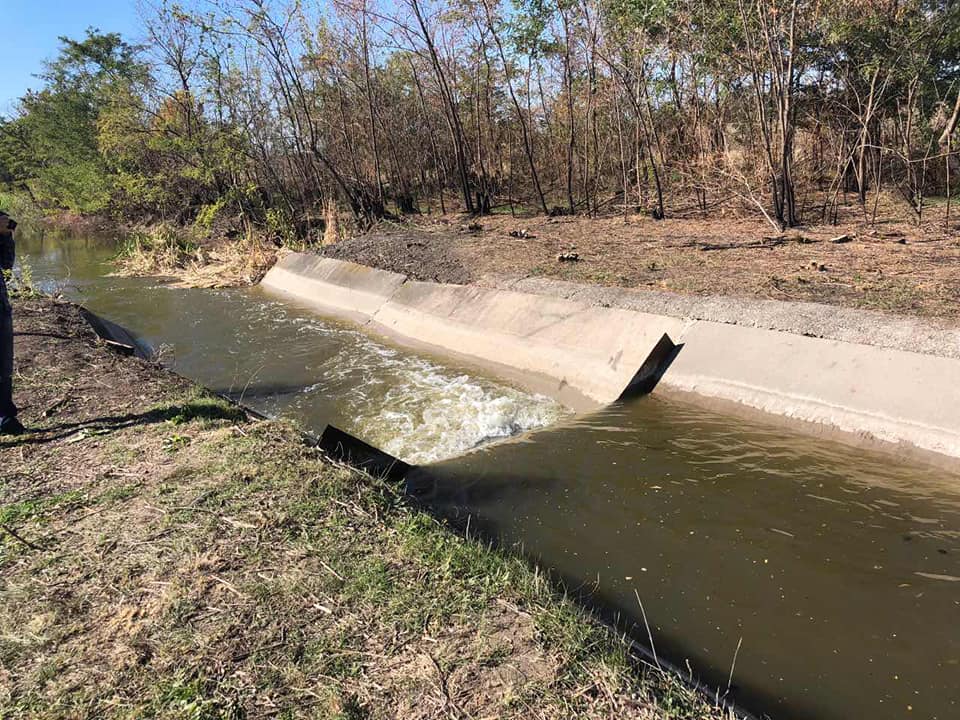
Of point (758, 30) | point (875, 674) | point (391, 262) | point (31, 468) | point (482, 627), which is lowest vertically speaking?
point (875, 674)

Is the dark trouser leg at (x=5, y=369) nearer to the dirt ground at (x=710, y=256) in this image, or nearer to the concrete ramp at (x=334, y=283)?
the dirt ground at (x=710, y=256)

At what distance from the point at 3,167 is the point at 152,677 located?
5304 cm

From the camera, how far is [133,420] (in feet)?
16.2

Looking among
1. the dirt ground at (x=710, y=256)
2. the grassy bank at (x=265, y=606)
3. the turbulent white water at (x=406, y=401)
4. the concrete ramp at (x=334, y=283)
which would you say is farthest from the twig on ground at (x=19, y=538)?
→ the concrete ramp at (x=334, y=283)

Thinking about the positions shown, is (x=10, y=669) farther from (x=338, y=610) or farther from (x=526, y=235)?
(x=526, y=235)

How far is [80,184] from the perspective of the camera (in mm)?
28109

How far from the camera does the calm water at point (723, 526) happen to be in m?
2.87

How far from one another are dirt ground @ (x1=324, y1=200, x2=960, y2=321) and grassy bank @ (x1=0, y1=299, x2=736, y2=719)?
5558 mm

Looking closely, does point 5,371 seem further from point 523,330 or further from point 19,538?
point 523,330

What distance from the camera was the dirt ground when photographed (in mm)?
7195

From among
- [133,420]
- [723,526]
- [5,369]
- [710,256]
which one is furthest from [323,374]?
[710,256]

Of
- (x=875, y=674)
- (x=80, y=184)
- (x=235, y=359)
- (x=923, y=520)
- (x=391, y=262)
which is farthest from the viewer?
(x=80, y=184)

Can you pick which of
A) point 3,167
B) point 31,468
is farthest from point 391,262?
point 3,167

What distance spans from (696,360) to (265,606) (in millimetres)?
5259
